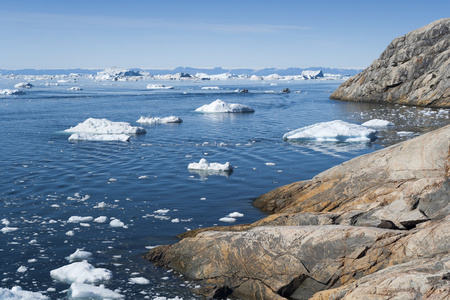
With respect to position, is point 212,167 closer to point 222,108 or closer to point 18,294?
point 18,294

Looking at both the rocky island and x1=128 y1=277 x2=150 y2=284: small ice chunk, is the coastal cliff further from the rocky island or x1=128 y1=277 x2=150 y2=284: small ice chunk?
x1=128 y1=277 x2=150 y2=284: small ice chunk

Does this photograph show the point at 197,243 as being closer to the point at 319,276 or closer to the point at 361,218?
the point at 319,276

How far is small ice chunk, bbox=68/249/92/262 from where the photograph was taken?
11.2m

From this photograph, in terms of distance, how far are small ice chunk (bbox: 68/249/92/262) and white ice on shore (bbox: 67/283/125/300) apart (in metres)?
1.87

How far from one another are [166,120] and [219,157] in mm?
16969

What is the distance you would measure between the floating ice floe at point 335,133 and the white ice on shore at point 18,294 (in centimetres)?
2210

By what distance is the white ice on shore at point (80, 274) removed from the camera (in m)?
9.92

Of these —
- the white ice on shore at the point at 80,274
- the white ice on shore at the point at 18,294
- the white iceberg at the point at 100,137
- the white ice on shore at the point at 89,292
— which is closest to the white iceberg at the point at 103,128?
the white iceberg at the point at 100,137

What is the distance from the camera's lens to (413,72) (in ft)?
191

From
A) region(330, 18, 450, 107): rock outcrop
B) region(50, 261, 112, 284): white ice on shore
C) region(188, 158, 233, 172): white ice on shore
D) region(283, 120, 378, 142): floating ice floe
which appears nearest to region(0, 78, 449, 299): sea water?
region(50, 261, 112, 284): white ice on shore

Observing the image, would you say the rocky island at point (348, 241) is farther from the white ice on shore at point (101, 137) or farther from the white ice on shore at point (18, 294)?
the white ice on shore at point (101, 137)

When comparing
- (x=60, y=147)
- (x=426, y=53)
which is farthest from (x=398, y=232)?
(x=426, y=53)

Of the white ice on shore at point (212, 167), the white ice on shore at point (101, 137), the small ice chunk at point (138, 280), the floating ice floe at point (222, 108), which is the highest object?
the floating ice floe at point (222, 108)

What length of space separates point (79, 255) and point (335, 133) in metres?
20.6
